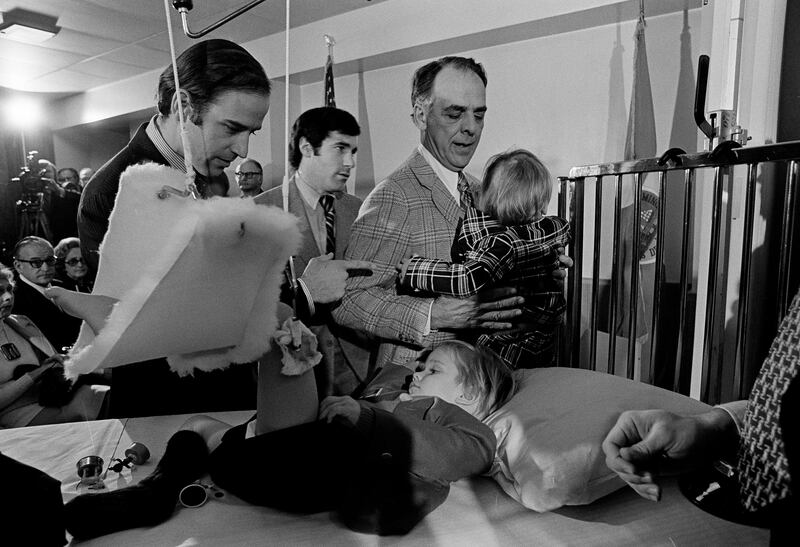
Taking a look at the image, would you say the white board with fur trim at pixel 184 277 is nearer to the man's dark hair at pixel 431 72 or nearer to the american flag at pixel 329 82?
the american flag at pixel 329 82

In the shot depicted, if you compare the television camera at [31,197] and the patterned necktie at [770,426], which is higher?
the television camera at [31,197]

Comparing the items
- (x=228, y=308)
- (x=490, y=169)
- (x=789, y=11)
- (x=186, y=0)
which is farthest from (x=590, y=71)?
(x=228, y=308)

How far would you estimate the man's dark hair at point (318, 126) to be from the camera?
1.25 m

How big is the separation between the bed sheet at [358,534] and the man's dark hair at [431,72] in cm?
87

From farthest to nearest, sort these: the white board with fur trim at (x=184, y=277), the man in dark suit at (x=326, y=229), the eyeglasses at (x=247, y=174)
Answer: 1. the man in dark suit at (x=326, y=229)
2. the eyeglasses at (x=247, y=174)
3. the white board with fur trim at (x=184, y=277)

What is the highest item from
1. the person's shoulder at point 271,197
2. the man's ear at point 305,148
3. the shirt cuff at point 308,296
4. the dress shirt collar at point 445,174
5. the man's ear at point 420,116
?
the man's ear at point 420,116

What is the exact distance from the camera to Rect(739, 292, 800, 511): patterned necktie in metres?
1.08

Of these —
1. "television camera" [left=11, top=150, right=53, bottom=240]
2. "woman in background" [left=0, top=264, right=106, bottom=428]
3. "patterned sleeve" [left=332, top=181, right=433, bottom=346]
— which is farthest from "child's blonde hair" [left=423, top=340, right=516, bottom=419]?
"television camera" [left=11, top=150, right=53, bottom=240]

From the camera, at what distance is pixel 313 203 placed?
1277mm

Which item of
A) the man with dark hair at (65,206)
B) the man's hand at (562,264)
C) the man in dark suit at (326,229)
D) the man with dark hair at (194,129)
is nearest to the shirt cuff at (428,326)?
the man in dark suit at (326,229)

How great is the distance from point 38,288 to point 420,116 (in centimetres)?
93

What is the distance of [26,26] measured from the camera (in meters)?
1.06

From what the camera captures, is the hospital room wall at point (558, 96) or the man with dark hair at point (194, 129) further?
the hospital room wall at point (558, 96)

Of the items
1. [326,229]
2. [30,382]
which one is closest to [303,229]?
[326,229]
